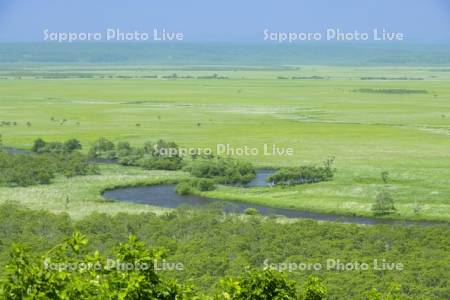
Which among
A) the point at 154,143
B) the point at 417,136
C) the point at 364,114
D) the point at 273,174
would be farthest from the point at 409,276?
the point at 364,114

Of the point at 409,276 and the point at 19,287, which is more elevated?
the point at 19,287

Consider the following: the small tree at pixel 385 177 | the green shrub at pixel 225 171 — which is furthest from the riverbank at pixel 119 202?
the small tree at pixel 385 177

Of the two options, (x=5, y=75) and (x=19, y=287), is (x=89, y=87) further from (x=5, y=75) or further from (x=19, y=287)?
(x=19, y=287)

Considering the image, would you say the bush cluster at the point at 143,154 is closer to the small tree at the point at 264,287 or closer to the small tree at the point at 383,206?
the small tree at the point at 383,206

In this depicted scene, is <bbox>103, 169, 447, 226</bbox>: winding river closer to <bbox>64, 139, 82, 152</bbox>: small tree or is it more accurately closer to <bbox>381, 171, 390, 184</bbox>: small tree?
<bbox>381, 171, 390, 184</bbox>: small tree

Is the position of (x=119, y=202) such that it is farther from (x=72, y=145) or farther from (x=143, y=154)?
(x=72, y=145)

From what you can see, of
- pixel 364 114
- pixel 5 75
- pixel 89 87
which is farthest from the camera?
pixel 5 75

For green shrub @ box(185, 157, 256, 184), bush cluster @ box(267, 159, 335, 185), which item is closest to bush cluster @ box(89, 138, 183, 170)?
green shrub @ box(185, 157, 256, 184)

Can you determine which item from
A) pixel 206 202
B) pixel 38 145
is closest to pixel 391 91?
pixel 38 145
